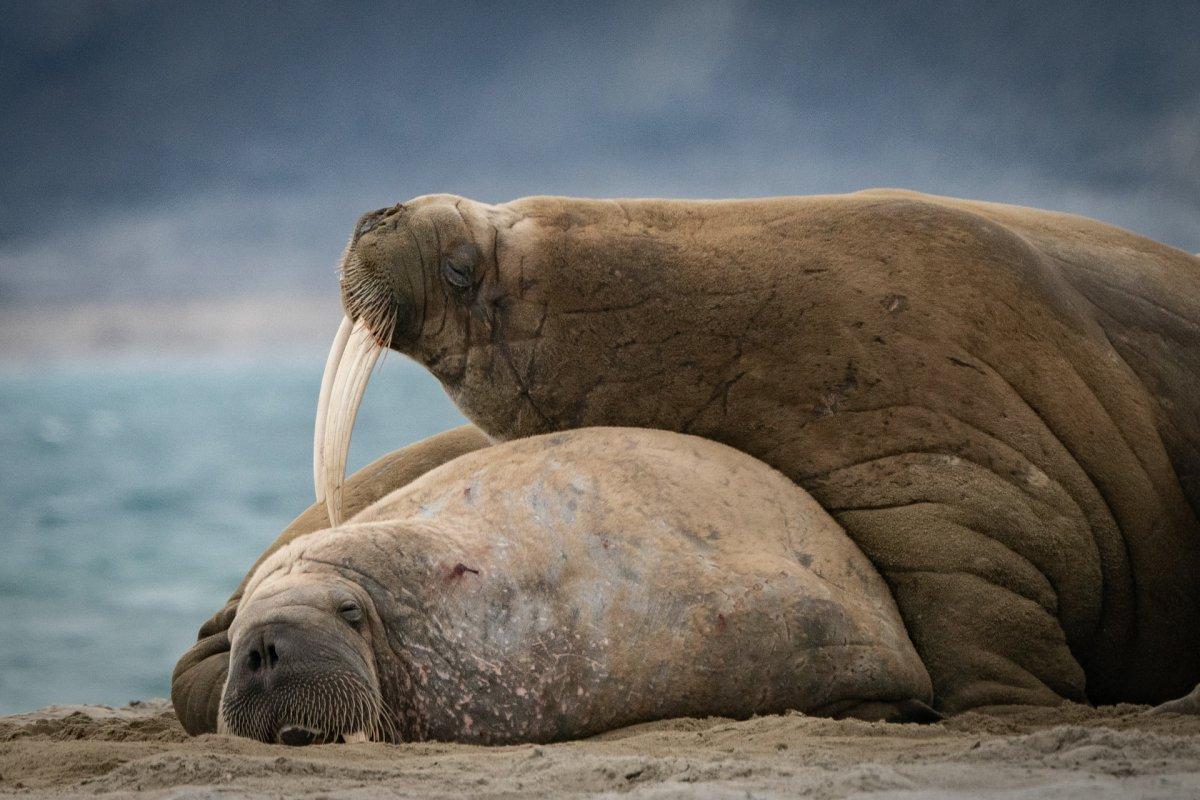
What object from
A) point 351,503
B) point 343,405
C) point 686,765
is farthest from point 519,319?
point 686,765

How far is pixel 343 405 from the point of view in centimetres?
669

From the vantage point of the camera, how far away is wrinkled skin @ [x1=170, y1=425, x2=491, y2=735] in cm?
568

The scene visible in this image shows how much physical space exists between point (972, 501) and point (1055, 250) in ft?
5.43

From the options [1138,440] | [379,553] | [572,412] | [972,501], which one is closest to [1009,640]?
[972,501]

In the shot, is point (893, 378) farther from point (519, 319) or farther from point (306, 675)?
point (306, 675)

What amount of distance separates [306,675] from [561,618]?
92cm

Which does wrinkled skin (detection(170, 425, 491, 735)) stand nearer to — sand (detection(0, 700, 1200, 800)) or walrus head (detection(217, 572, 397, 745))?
sand (detection(0, 700, 1200, 800))

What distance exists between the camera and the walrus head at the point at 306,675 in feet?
15.9

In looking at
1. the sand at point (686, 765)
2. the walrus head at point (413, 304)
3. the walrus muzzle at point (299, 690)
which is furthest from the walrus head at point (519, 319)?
the sand at point (686, 765)

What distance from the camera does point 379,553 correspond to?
17.4 ft

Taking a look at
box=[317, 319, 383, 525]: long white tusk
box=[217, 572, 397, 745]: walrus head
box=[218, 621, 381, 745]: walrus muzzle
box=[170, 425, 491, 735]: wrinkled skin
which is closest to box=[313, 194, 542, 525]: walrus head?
box=[317, 319, 383, 525]: long white tusk

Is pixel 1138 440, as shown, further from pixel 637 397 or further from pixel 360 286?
pixel 360 286

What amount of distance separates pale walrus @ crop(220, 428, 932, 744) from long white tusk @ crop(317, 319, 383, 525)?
833 millimetres

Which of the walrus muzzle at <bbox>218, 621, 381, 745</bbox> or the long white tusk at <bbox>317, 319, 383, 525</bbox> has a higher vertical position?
the long white tusk at <bbox>317, 319, 383, 525</bbox>
